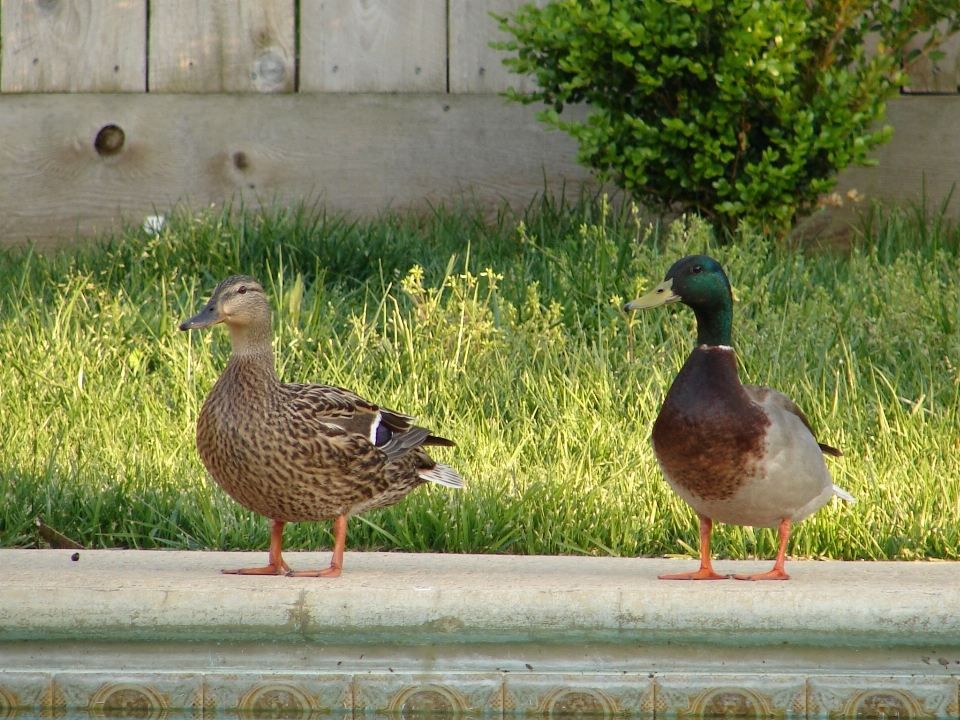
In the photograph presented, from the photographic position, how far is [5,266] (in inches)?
238

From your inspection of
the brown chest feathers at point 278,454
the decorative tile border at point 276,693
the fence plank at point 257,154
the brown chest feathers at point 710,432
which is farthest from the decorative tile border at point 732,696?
the fence plank at point 257,154

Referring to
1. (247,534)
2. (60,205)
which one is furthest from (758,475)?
(60,205)

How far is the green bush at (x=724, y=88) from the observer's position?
18.1 ft

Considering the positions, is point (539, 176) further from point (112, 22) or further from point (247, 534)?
point (247, 534)

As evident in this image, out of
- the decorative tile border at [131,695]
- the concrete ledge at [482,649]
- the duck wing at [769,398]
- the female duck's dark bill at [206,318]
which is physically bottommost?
the decorative tile border at [131,695]

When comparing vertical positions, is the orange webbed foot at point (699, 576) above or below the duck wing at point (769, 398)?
below

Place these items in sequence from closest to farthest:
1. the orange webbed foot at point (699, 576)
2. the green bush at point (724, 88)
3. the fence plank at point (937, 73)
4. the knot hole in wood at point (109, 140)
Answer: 1. the orange webbed foot at point (699, 576)
2. the green bush at point (724, 88)
3. the fence plank at point (937, 73)
4. the knot hole in wood at point (109, 140)

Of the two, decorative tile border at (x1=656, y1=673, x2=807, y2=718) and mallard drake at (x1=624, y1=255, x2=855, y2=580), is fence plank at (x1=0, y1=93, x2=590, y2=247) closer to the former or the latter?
mallard drake at (x1=624, y1=255, x2=855, y2=580)

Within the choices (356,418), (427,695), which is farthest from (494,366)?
(427,695)

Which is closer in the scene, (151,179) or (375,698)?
(375,698)

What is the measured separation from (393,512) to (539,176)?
3.20m

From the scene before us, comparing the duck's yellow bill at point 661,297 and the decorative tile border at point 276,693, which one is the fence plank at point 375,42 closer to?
the duck's yellow bill at point 661,297

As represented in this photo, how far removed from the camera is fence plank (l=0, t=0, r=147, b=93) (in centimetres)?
654

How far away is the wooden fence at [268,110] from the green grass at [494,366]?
0.32 m
